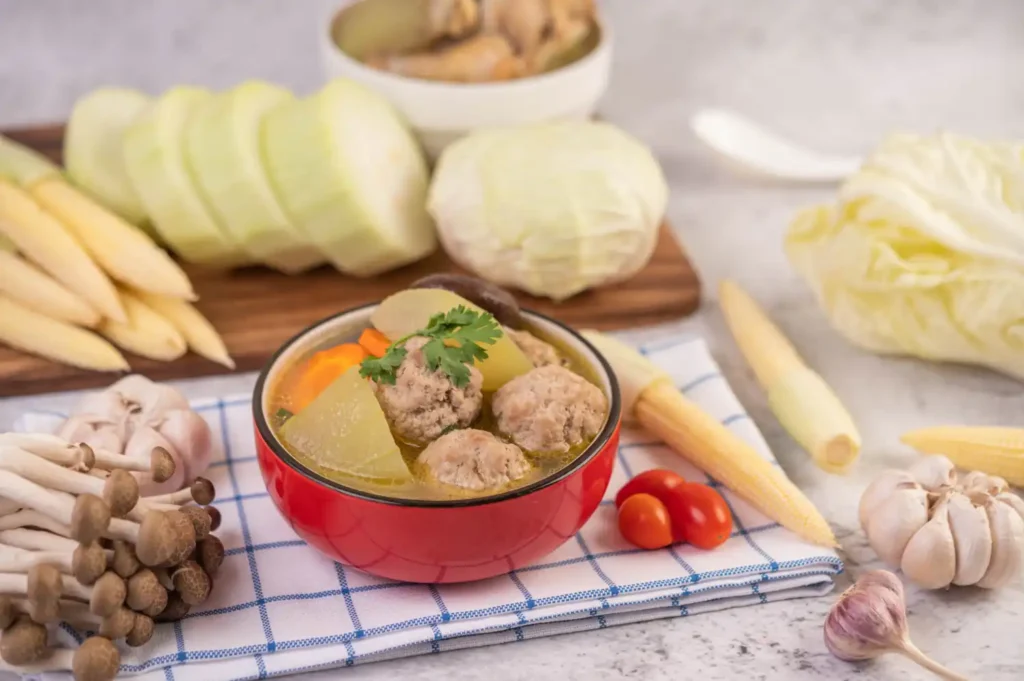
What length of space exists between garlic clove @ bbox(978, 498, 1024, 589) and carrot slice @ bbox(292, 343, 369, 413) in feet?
4.46

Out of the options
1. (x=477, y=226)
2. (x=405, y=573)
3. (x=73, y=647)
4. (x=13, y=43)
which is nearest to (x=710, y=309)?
(x=477, y=226)

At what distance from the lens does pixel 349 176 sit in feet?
11.6

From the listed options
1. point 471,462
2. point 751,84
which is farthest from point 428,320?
point 751,84

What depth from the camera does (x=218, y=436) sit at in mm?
2996

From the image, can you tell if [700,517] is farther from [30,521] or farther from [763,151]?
[763,151]

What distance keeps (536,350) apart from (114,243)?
1.46 metres

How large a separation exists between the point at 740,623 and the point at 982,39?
4.00m

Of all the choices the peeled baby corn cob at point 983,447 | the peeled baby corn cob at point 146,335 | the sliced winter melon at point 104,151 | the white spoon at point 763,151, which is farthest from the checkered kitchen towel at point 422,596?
the white spoon at point 763,151

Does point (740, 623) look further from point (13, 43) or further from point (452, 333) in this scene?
point (13, 43)

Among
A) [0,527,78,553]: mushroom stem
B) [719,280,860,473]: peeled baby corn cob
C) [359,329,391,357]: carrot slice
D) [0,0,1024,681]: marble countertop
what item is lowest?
[0,0,1024,681]: marble countertop

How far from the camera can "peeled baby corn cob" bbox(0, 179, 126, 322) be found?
3.31m

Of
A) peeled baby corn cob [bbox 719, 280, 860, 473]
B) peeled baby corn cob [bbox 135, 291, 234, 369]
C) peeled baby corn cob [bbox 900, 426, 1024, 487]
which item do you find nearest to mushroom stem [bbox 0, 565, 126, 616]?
peeled baby corn cob [bbox 135, 291, 234, 369]

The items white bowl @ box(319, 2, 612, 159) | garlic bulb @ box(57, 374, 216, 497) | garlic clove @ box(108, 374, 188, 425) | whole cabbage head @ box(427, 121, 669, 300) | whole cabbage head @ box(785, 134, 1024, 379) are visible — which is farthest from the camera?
white bowl @ box(319, 2, 612, 159)

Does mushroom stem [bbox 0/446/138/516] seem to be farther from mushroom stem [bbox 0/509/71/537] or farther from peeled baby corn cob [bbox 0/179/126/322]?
peeled baby corn cob [bbox 0/179/126/322]
